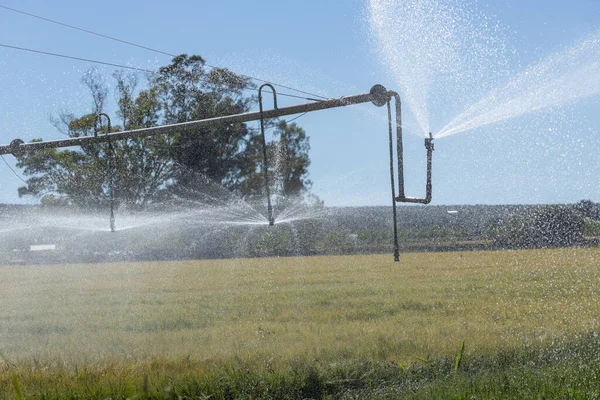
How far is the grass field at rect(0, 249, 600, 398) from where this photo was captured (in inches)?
232

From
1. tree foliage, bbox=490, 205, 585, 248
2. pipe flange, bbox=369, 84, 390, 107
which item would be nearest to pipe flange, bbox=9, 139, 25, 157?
pipe flange, bbox=369, 84, 390, 107

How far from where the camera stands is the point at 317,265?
46.0 ft

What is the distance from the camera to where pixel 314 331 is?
7965 millimetres

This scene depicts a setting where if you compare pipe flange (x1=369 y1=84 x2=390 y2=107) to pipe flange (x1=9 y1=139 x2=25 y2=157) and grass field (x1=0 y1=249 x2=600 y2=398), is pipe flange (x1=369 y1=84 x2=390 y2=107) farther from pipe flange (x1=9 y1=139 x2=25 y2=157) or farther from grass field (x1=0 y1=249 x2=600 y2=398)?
pipe flange (x1=9 y1=139 x2=25 y2=157)

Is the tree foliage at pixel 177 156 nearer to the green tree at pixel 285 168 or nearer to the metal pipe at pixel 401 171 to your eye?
the green tree at pixel 285 168

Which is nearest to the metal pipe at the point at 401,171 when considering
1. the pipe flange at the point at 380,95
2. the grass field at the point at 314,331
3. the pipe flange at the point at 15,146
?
the pipe flange at the point at 380,95

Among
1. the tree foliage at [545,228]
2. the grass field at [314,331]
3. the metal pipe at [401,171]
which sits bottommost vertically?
the grass field at [314,331]

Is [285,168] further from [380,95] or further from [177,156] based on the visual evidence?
[380,95]

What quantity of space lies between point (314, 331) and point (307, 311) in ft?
4.12

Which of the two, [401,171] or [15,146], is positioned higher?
[15,146]

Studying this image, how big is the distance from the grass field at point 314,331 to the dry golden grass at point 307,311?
31 mm

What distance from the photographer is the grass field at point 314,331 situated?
5.89m

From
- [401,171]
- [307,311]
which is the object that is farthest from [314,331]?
[401,171]

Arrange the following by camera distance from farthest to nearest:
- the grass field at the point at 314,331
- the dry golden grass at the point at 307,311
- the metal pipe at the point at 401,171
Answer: the dry golden grass at the point at 307,311 < the metal pipe at the point at 401,171 < the grass field at the point at 314,331
